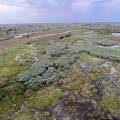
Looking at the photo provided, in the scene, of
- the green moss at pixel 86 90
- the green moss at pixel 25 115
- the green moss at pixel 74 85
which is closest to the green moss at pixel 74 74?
the green moss at pixel 74 85

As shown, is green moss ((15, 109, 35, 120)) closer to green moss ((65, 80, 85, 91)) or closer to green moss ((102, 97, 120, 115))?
green moss ((65, 80, 85, 91))

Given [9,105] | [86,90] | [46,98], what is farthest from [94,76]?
[9,105]

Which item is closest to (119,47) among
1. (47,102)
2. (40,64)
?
(40,64)

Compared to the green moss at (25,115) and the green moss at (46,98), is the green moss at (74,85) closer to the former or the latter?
the green moss at (46,98)

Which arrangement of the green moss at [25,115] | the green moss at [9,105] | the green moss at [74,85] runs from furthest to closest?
the green moss at [74,85]
the green moss at [9,105]
the green moss at [25,115]

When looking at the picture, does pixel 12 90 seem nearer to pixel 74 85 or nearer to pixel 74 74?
pixel 74 85

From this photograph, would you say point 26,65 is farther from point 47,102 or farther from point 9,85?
point 47,102
